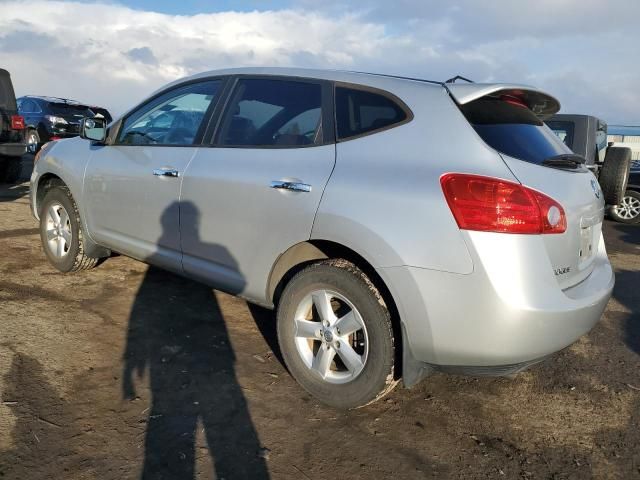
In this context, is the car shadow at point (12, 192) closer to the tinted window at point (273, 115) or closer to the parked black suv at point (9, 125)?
Answer: the parked black suv at point (9, 125)

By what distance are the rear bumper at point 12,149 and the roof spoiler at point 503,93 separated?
8429 mm

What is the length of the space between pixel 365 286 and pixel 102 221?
2.52m

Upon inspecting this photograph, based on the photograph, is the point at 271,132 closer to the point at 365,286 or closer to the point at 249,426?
the point at 365,286

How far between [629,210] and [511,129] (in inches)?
345

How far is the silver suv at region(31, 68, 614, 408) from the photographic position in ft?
7.63

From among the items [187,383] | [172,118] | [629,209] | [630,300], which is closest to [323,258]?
[187,383]

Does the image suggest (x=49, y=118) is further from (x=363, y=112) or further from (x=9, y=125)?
(x=363, y=112)

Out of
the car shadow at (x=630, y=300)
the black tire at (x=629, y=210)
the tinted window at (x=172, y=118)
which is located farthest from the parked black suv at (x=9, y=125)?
the black tire at (x=629, y=210)

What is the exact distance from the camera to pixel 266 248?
300 cm

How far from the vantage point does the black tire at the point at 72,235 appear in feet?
14.8

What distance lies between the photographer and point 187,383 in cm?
300

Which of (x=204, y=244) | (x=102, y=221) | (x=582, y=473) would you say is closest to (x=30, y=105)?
(x=102, y=221)

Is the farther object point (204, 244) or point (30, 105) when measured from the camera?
point (30, 105)

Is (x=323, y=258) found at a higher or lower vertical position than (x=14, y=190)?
higher
